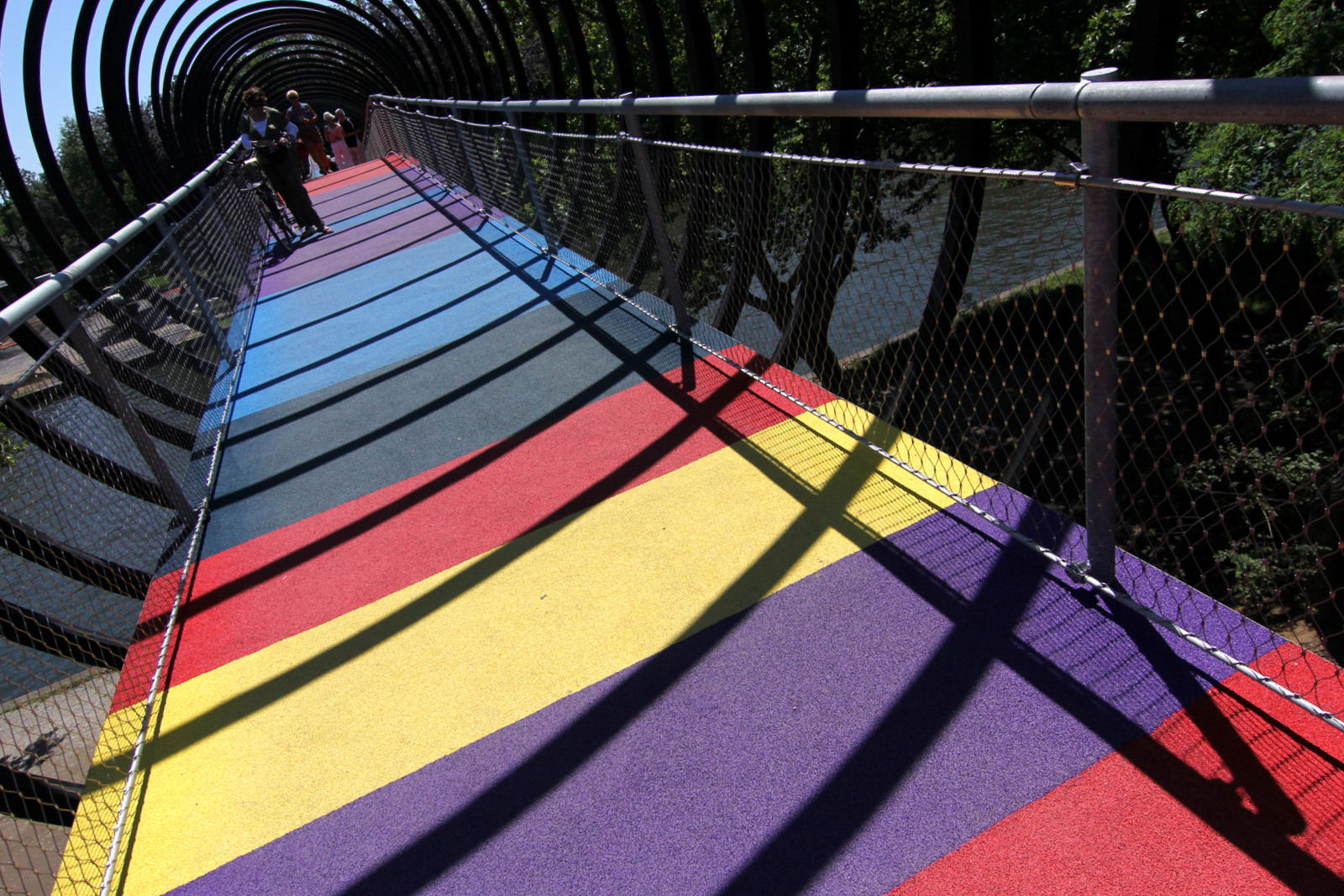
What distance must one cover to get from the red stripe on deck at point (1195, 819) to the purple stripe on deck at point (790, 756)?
0.06 m

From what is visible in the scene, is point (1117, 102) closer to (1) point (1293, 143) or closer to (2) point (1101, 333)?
(2) point (1101, 333)

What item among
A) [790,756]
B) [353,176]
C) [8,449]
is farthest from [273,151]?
[790,756]

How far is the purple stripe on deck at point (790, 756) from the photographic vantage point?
89.7 inches

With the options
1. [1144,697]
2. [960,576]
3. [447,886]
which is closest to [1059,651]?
[1144,697]

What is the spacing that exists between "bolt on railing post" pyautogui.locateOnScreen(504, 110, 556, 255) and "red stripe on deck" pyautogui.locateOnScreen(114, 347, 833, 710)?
347 centimetres

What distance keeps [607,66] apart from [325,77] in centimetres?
1761

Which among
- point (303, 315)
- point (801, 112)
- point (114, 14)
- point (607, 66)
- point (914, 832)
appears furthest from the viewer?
point (607, 66)

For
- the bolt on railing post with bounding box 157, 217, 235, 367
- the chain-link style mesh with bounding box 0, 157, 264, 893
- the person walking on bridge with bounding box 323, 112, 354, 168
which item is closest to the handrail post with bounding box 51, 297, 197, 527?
the chain-link style mesh with bounding box 0, 157, 264, 893

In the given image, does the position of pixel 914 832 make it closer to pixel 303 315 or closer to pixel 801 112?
pixel 801 112

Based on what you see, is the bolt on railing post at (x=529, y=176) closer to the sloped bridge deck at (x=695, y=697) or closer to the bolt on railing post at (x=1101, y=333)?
the sloped bridge deck at (x=695, y=697)

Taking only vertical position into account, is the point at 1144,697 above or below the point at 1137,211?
below

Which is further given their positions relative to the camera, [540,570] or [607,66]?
[607,66]

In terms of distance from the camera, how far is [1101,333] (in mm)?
2414

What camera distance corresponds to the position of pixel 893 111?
3.09 metres
